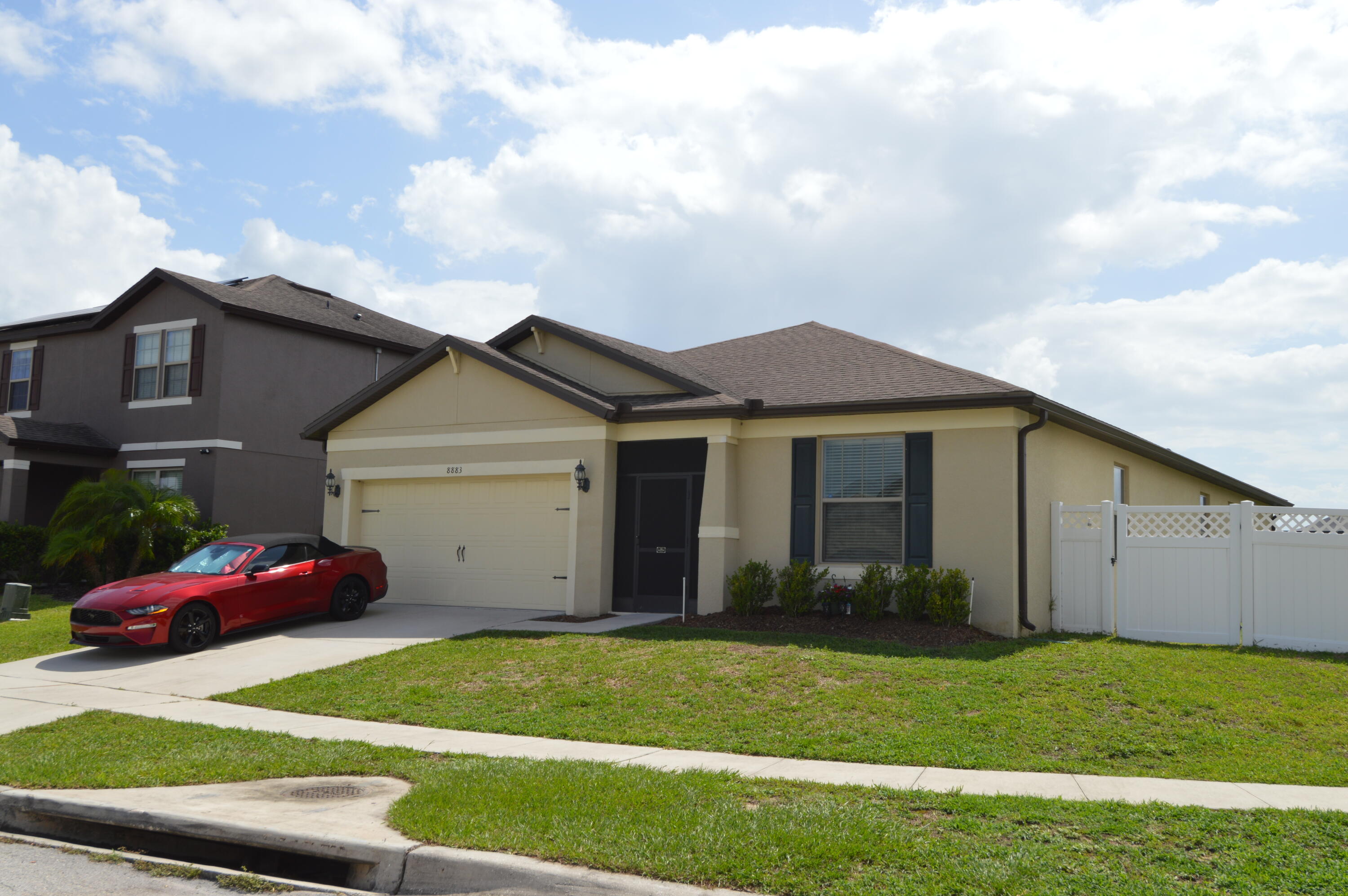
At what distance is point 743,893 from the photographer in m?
4.93

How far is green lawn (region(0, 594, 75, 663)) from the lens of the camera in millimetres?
13664

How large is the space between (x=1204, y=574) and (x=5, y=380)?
88.1 ft

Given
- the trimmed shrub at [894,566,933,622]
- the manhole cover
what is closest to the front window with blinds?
the trimmed shrub at [894,566,933,622]

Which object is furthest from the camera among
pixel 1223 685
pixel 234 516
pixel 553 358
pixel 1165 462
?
pixel 234 516

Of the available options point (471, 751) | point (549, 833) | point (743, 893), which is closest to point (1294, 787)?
point (743, 893)

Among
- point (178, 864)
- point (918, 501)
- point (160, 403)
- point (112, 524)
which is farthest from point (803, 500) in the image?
point (160, 403)

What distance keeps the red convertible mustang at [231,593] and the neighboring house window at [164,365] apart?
310 inches

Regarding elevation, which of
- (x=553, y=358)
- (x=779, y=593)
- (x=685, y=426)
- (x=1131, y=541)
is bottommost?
(x=779, y=593)

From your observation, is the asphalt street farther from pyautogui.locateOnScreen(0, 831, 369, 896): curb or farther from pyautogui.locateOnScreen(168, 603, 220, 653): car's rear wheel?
pyautogui.locateOnScreen(168, 603, 220, 653): car's rear wheel

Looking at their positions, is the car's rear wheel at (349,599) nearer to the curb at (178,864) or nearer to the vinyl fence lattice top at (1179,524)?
the curb at (178,864)

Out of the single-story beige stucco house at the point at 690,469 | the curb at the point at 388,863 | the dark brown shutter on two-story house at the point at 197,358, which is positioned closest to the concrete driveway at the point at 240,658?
the single-story beige stucco house at the point at 690,469

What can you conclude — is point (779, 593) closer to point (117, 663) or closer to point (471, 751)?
point (471, 751)

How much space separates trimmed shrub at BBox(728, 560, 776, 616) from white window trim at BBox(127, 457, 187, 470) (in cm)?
1322

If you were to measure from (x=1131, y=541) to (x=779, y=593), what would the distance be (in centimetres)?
470
